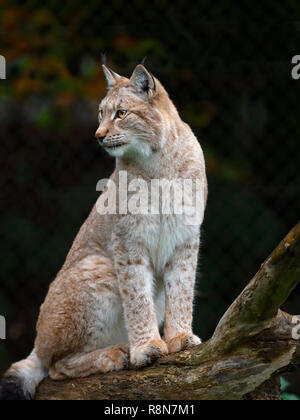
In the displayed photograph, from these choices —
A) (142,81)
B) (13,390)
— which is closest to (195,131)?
(142,81)

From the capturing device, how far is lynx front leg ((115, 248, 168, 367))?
3762 mm

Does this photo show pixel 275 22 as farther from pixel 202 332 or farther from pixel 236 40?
pixel 202 332

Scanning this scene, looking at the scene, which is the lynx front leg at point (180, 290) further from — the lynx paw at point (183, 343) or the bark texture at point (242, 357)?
the bark texture at point (242, 357)

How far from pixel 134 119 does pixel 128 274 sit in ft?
3.02

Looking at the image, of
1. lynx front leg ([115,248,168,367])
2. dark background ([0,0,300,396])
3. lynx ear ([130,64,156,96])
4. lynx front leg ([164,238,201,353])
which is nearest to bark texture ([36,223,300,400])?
lynx front leg ([115,248,168,367])

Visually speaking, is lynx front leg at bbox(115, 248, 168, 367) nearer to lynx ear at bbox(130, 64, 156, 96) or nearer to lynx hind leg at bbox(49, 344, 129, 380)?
lynx hind leg at bbox(49, 344, 129, 380)

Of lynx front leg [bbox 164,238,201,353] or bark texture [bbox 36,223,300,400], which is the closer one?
bark texture [bbox 36,223,300,400]

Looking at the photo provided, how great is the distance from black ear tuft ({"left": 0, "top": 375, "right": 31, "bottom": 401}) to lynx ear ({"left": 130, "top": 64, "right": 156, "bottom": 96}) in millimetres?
1849

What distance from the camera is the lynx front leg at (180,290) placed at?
3885 mm

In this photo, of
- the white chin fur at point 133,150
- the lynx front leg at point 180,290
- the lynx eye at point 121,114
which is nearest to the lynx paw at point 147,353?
the lynx front leg at point 180,290

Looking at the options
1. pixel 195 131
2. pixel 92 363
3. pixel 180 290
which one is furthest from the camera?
pixel 195 131

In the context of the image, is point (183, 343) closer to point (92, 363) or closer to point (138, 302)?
point (138, 302)

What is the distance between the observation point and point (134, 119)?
12.9ft

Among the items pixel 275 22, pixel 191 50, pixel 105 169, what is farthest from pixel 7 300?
pixel 275 22
